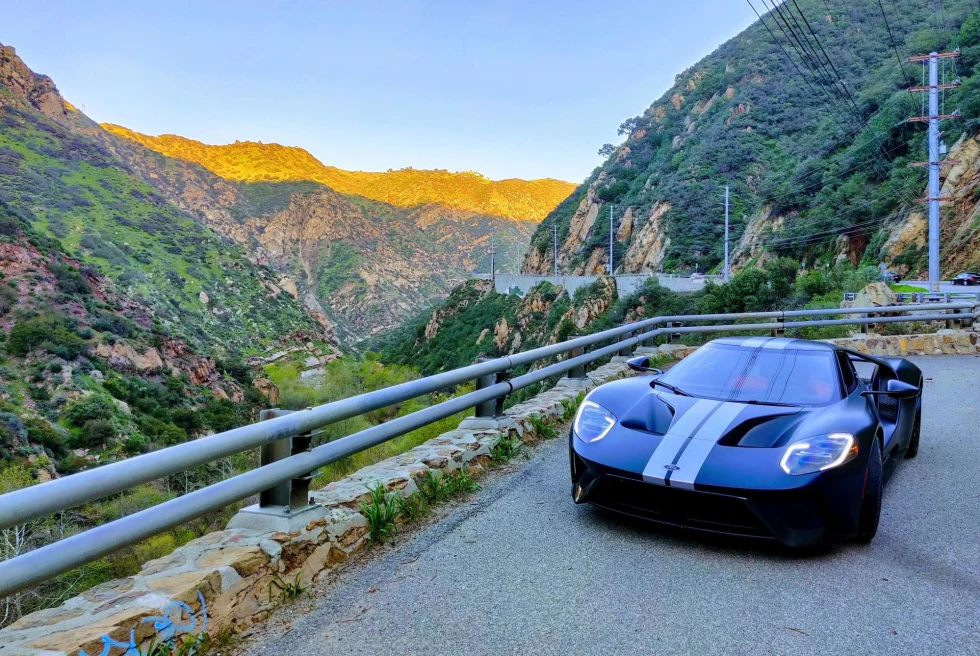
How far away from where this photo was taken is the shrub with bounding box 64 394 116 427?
25328mm

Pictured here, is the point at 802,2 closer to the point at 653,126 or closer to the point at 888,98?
the point at 653,126

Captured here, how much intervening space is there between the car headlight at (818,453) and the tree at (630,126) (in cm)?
10239

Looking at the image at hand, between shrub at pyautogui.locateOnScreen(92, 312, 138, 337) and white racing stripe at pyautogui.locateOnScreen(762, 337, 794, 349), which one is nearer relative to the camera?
white racing stripe at pyautogui.locateOnScreen(762, 337, 794, 349)

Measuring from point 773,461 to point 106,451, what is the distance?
26068 millimetres

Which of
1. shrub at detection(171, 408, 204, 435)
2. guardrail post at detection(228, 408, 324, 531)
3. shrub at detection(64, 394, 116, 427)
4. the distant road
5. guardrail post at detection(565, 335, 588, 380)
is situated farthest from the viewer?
shrub at detection(171, 408, 204, 435)

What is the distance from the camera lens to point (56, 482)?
2131mm

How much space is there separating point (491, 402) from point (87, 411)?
25261 millimetres

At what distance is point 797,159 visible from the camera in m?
56.8

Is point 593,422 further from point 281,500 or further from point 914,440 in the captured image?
point 914,440

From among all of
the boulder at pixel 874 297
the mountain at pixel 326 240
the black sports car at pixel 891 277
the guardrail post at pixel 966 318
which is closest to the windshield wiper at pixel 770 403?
the guardrail post at pixel 966 318

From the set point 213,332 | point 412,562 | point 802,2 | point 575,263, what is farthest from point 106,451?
point 802,2

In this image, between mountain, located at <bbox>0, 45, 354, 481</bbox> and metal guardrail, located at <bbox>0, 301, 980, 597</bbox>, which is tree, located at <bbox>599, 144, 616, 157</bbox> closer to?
mountain, located at <bbox>0, 45, 354, 481</bbox>

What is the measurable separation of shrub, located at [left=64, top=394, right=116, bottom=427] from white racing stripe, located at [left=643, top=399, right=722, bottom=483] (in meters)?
27.4

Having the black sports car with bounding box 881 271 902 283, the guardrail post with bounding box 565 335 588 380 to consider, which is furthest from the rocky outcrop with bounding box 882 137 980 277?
the guardrail post with bounding box 565 335 588 380
